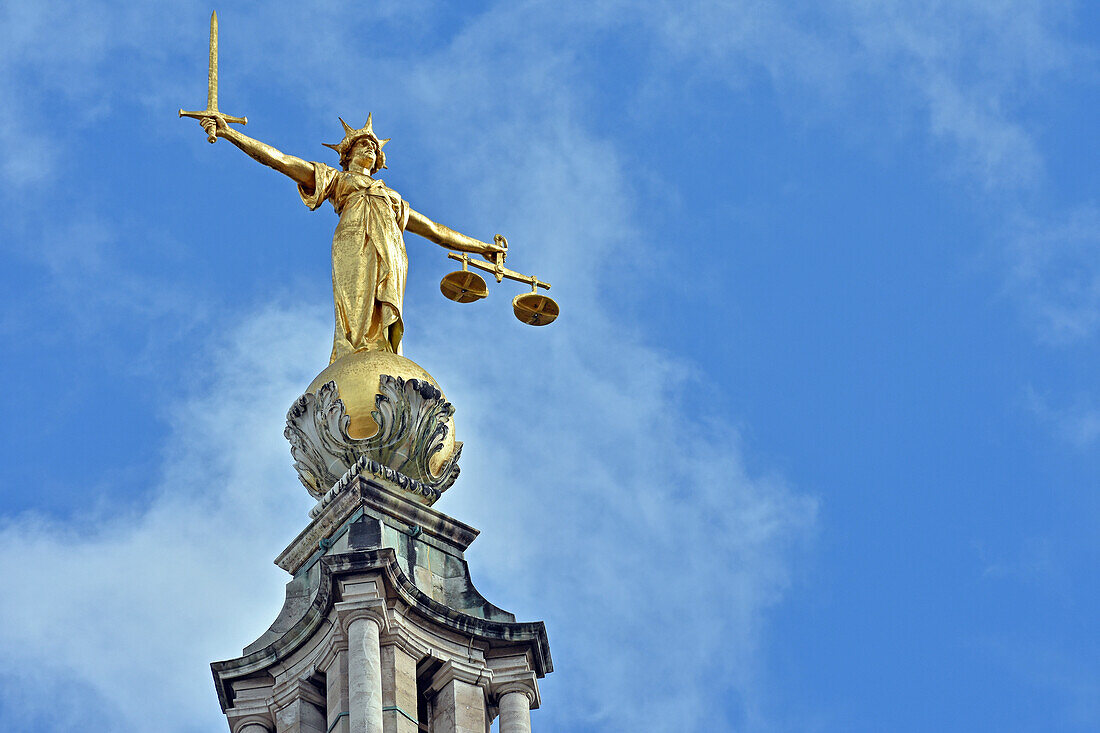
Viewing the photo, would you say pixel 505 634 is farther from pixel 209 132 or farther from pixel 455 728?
pixel 209 132

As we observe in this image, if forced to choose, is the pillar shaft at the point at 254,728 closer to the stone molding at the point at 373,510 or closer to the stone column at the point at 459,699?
the stone column at the point at 459,699

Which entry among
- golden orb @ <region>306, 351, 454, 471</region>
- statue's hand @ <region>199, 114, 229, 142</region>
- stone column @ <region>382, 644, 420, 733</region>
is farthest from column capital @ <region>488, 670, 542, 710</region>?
statue's hand @ <region>199, 114, 229, 142</region>

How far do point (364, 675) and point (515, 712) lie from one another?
221 centimetres

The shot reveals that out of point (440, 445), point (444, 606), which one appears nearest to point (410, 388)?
point (440, 445)

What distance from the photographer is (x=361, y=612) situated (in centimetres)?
3525

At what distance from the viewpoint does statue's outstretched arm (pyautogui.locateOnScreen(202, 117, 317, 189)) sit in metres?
39.7

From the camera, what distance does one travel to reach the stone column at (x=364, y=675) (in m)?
33.9

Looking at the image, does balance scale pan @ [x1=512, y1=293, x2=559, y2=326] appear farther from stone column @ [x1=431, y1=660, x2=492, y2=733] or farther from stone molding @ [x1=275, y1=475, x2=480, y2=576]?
stone column @ [x1=431, y1=660, x2=492, y2=733]

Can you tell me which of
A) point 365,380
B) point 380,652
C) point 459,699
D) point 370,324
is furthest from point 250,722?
point 370,324

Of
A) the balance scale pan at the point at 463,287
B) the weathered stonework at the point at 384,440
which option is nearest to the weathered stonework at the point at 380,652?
the weathered stonework at the point at 384,440

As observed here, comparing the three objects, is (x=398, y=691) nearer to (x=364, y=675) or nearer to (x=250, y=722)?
(x=364, y=675)

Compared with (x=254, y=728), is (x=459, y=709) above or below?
below

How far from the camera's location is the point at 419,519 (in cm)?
3738

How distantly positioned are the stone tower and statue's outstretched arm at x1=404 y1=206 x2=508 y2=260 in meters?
3.16
